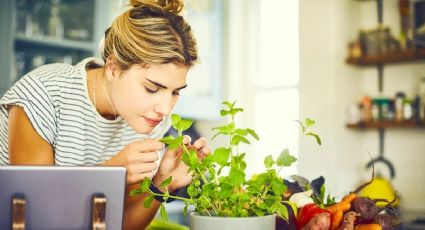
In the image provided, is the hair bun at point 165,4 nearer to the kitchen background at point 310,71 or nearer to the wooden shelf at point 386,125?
the kitchen background at point 310,71

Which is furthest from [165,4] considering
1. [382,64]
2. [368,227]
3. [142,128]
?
[382,64]

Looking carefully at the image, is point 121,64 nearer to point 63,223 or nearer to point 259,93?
point 63,223

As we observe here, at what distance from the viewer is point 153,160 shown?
1.26 m

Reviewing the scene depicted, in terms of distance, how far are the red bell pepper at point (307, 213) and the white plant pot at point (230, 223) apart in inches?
3.7

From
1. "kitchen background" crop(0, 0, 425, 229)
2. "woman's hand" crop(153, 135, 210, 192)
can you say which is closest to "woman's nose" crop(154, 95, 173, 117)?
"woman's hand" crop(153, 135, 210, 192)

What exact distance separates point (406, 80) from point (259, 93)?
36.5 inches

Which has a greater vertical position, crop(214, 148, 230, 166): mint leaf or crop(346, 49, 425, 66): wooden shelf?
crop(346, 49, 425, 66): wooden shelf

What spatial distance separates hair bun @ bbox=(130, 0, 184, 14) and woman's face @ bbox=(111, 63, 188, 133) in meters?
0.16

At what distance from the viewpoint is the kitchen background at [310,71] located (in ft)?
10.8

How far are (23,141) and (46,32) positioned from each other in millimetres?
1785

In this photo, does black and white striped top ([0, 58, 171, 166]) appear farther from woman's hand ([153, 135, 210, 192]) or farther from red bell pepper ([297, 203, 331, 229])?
red bell pepper ([297, 203, 331, 229])

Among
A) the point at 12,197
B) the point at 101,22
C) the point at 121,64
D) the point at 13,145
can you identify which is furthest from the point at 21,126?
the point at 101,22

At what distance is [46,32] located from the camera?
10.3 feet

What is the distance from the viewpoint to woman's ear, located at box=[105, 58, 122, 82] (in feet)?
5.24
